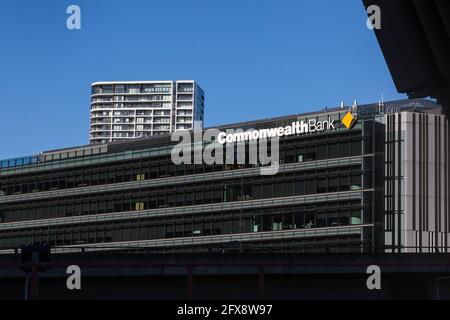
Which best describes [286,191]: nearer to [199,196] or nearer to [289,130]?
[289,130]

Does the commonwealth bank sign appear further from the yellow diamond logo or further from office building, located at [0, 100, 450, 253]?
office building, located at [0, 100, 450, 253]

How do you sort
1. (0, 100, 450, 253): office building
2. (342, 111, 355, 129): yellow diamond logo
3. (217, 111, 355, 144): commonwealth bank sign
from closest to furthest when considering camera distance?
(0, 100, 450, 253): office building, (342, 111, 355, 129): yellow diamond logo, (217, 111, 355, 144): commonwealth bank sign

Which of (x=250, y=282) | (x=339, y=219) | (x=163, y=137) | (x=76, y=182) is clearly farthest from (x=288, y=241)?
(x=250, y=282)

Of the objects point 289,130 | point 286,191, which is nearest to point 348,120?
point 289,130

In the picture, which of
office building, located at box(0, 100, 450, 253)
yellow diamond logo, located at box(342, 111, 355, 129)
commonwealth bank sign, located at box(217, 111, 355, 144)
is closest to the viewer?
office building, located at box(0, 100, 450, 253)

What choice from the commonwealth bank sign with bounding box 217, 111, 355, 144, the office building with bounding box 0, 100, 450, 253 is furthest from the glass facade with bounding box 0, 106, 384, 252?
the commonwealth bank sign with bounding box 217, 111, 355, 144

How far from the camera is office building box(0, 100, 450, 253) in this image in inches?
3723

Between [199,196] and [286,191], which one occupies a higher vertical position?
[286,191]

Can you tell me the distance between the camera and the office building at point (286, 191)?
310 feet

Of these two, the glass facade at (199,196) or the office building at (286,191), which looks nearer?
the office building at (286,191)

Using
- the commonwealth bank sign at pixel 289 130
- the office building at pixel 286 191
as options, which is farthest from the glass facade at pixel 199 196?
the commonwealth bank sign at pixel 289 130

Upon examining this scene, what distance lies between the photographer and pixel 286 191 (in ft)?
328

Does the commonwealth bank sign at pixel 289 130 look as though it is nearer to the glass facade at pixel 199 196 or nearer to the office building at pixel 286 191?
the office building at pixel 286 191

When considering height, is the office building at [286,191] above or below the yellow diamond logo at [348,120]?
below
